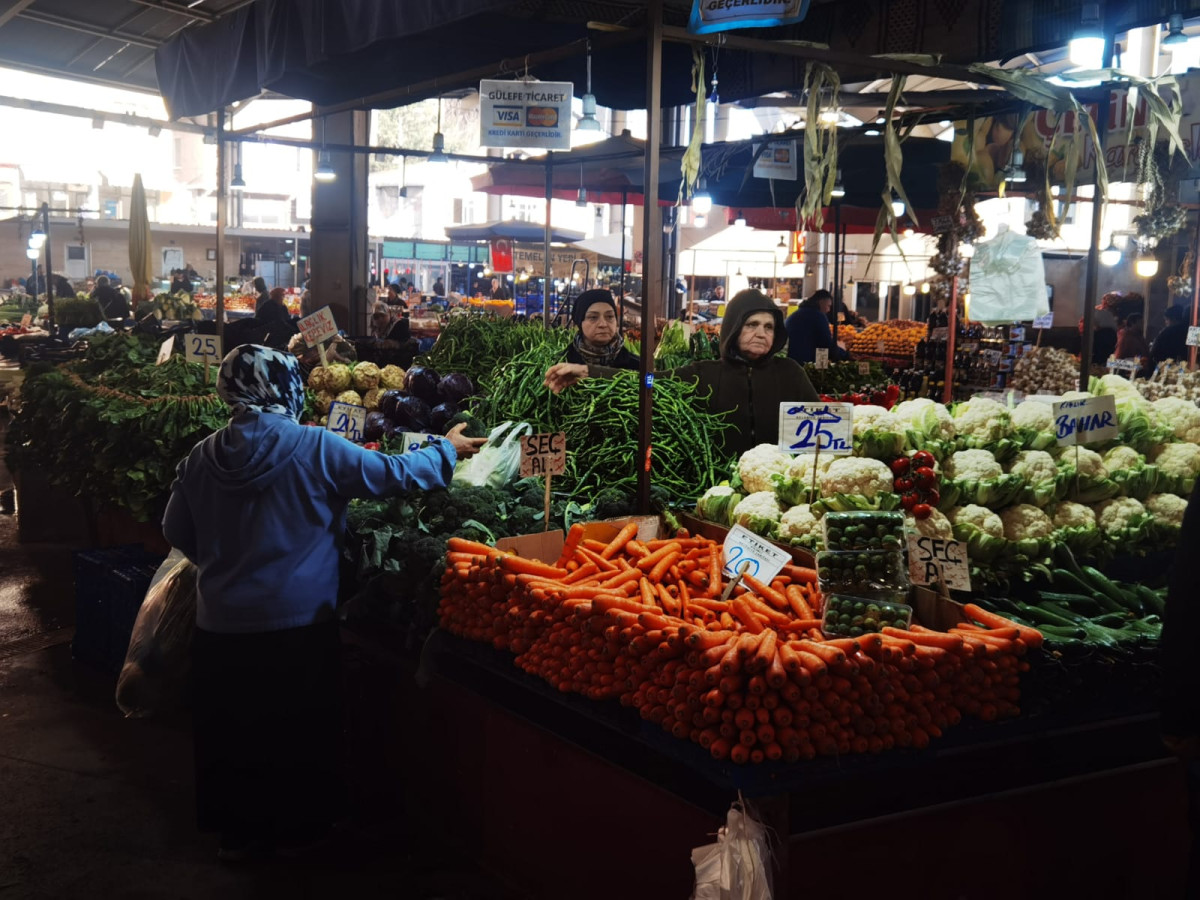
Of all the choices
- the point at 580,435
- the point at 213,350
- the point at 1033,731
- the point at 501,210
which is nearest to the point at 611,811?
the point at 1033,731

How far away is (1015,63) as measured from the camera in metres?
18.2

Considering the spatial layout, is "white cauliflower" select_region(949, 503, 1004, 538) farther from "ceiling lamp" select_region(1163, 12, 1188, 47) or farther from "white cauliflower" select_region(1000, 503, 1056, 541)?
"ceiling lamp" select_region(1163, 12, 1188, 47)

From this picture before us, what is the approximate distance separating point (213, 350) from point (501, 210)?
127 ft

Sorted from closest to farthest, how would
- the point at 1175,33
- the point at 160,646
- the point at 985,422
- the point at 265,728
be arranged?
the point at 265,728 → the point at 985,422 → the point at 160,646 → the point at 1175,33

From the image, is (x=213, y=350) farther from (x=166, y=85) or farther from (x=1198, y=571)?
(x=1198, y=571)

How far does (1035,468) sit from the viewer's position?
374cm

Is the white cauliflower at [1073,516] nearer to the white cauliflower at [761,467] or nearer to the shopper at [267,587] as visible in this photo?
the white cauliflower at [761,467]

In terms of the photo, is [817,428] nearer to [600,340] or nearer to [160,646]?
[600,340]

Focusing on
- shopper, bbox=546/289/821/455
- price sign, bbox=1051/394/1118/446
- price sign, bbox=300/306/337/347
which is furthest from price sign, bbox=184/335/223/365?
price sign, bbox=1051/394/1118/446

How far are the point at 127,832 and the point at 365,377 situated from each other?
3351 millimetres

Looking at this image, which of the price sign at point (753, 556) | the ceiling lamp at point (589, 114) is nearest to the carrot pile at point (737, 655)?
the price sign at point (753, 556)

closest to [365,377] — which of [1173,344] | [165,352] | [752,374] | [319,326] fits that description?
[319,326]

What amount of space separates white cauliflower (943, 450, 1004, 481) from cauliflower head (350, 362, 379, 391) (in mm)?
4009

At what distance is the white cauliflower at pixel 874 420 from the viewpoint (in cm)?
373
